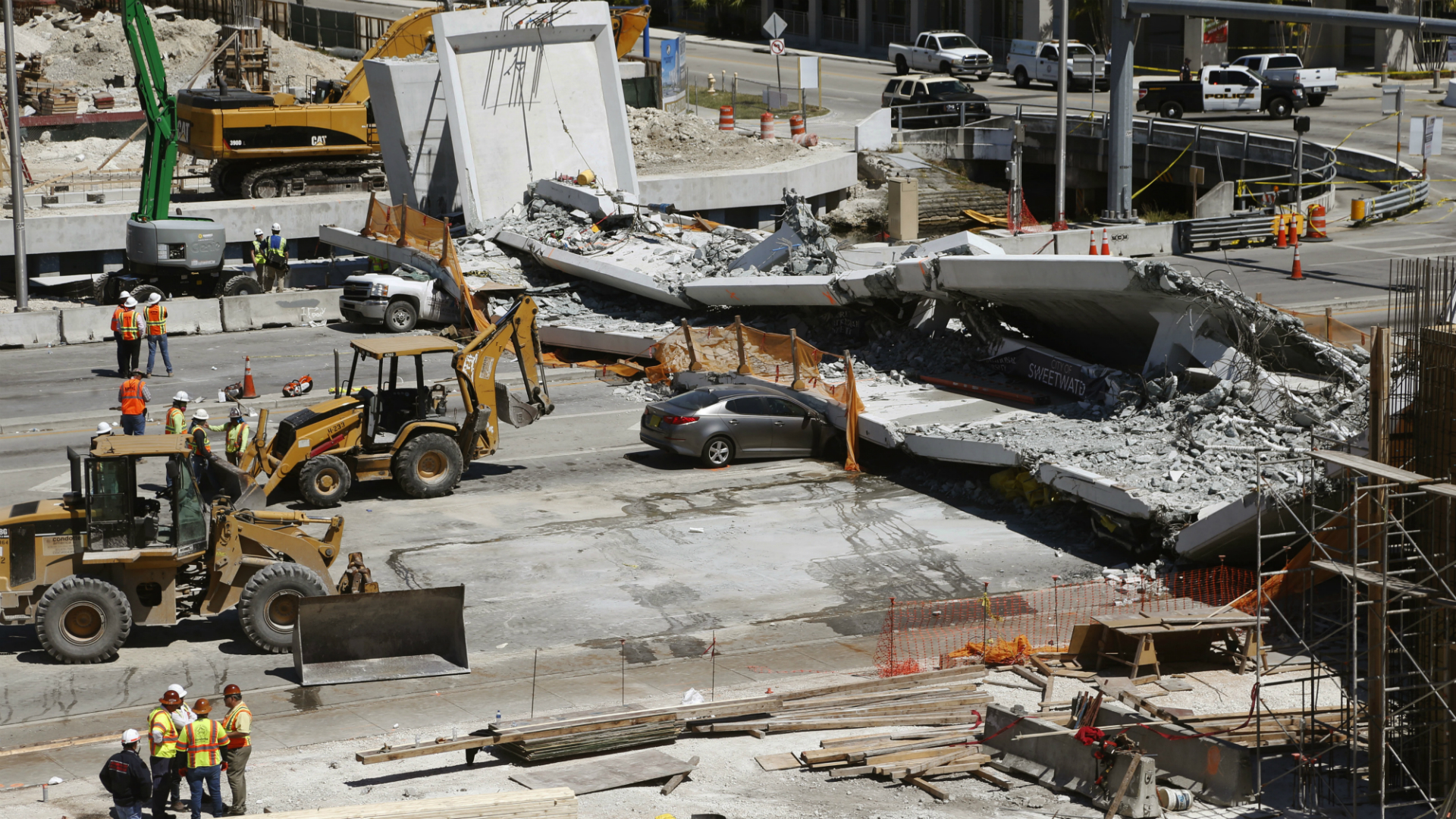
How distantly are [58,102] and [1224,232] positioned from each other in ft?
125

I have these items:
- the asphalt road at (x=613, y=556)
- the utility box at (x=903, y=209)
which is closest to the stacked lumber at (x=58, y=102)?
the utility box at (x=903, y=209)

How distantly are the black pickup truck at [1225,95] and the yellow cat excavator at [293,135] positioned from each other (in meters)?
27.0

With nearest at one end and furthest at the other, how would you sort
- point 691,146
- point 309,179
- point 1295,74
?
1. point 309,179
2. point 691,146
3. point 1295,74

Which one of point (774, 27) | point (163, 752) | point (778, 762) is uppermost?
point (774, 27)

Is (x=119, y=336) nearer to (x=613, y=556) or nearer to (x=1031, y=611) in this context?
(x=613, y=556)

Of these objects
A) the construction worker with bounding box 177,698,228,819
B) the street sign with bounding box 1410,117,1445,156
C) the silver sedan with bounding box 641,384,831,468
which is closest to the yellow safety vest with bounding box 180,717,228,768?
the construction worker with bounding box 177,698,228,819

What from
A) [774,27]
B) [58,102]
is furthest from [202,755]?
[58,102]

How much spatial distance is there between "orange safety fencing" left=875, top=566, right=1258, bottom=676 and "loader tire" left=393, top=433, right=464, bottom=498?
23.4 ft

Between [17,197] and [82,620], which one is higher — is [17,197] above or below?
above

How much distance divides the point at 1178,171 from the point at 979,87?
15.7 meters

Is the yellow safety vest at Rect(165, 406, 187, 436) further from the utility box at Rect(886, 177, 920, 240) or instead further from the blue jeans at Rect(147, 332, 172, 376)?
the utility box at Rect(886, 177, 920, 240)

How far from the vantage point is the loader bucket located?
16.2 m

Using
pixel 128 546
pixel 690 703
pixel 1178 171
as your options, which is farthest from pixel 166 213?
Result: pixel 1178 171

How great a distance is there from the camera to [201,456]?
20094 mm
